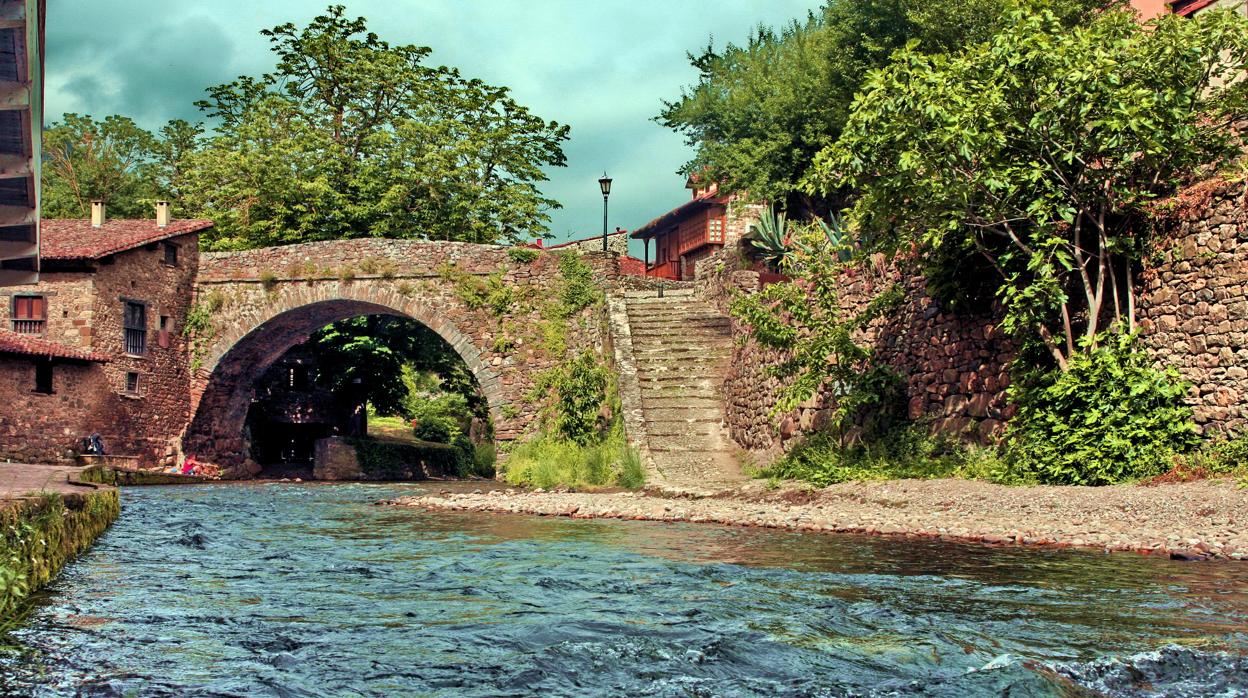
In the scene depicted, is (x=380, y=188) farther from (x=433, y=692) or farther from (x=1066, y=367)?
(x=433, y=692)

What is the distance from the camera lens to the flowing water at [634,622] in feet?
16.2

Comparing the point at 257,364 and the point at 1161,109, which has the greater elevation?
the point at 1161,109

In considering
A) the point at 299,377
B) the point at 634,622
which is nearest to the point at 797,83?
the point at 299,377

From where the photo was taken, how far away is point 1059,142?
12016 millimetres

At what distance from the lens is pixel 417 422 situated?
40.0 metres

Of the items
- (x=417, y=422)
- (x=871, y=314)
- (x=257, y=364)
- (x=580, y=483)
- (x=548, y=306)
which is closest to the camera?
(x=871, y=314)

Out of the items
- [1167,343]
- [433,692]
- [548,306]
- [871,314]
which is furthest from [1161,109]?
[548,306]

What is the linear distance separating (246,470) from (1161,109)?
A: 23382mm

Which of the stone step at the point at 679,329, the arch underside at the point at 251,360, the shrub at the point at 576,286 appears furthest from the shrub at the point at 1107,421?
the arch underside at the point at 251,360

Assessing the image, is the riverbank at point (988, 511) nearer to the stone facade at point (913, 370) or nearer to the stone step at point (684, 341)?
the stone facade at point (913, 370)

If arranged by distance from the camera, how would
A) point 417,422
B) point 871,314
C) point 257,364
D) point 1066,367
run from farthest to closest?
point 417,422 < point 257,364 < point 871,314 < point 1066,367

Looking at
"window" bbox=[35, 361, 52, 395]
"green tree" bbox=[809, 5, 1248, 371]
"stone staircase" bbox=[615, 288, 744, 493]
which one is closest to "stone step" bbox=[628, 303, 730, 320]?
"stone staircase" bbox=[615, 288, 744, 493]

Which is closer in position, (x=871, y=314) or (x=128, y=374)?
(x=871, y=314)

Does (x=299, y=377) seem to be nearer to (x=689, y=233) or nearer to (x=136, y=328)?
(x=136, y=328)
